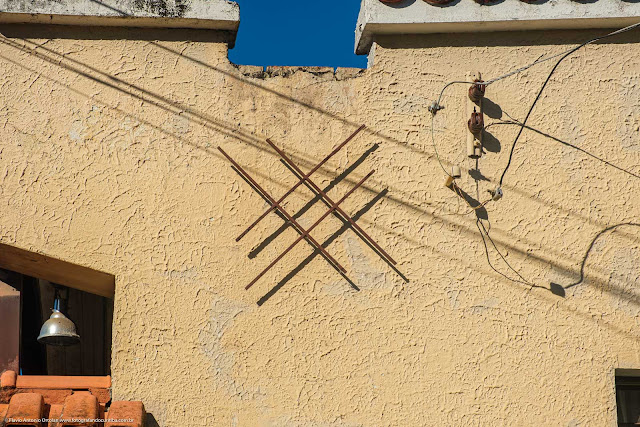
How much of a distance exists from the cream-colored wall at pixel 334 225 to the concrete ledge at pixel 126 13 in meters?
0.11

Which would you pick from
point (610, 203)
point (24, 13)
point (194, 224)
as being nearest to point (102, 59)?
point (24, 13)

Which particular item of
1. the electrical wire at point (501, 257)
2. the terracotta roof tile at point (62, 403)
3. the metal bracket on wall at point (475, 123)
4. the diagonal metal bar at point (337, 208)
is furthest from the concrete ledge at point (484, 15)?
the terracotta roof tile at point (62, 403)

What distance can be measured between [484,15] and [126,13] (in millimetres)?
→ 2442

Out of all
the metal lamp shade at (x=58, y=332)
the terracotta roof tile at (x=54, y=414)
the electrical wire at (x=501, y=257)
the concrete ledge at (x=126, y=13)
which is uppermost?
the concrete ledge at (x=126, y=13)

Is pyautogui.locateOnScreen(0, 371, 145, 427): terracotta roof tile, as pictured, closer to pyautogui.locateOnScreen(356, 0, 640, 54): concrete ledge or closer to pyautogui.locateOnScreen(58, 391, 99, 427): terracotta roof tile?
pyautogui.locateOnScreen(58, 391, 99, 427): terracotta roof tile

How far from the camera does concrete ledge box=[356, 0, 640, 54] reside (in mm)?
5941

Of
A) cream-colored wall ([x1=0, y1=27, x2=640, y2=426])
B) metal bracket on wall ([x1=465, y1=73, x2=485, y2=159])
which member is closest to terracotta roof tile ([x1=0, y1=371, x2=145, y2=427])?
cream-colored wall ([x1=0, y1=27, x2=640, y2=426])

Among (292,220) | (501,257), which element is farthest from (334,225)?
(501,257)

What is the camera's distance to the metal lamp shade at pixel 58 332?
568 centimetres

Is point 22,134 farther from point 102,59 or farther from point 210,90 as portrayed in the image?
point 210,90

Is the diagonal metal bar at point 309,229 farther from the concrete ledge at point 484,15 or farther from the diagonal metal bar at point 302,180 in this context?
the concrete ledge at point 484,15

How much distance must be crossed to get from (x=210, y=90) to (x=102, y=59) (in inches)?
30.0

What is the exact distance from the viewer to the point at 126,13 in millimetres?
5816

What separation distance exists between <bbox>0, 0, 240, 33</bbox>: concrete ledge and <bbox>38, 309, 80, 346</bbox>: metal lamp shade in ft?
6.58
